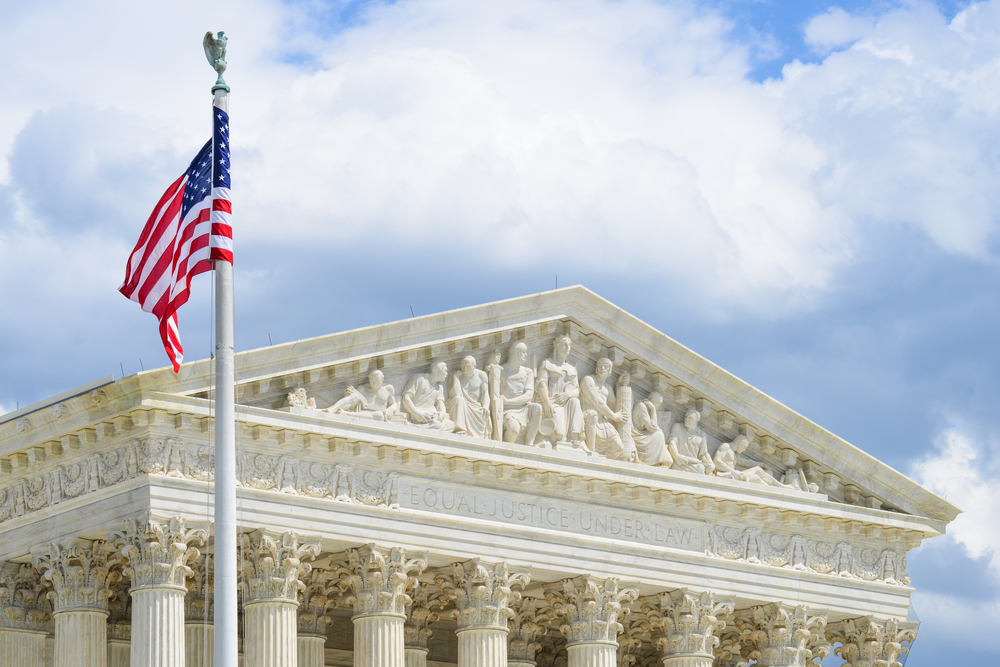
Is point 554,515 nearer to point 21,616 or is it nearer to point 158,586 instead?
point 158,586

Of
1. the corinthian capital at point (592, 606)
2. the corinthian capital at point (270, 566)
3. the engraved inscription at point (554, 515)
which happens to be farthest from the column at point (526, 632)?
the corinthian capital at point (270, 566)

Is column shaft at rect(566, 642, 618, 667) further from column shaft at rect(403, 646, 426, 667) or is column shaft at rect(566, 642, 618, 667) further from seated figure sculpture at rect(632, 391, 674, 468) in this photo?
seated figure sculpture at rect(632, 391, 674, 468)

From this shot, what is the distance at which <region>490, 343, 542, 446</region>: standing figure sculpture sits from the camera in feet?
154

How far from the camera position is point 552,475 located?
4706cm

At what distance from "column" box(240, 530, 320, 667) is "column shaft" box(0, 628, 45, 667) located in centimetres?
578

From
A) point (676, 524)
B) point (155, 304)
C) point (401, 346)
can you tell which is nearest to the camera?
point (155, 304)

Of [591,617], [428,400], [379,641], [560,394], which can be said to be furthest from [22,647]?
[560,394]

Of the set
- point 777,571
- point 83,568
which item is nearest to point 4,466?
point 83,568

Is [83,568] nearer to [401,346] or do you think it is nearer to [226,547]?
[401,346]

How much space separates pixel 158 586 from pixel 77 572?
2911 mm

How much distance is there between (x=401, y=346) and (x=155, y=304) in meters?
13.3

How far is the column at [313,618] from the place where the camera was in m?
47.2

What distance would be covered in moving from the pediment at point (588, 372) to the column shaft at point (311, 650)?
20.9ft

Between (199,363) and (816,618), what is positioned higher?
(199,363)
